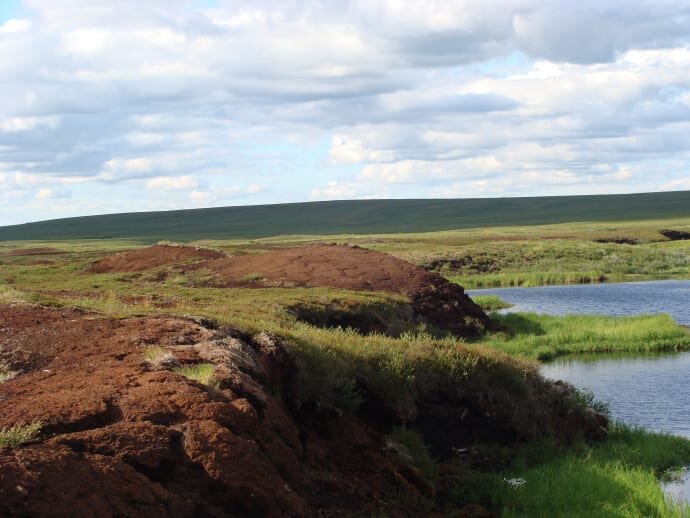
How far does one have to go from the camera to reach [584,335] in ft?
108

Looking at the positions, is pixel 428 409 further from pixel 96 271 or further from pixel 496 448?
pixel 96 271

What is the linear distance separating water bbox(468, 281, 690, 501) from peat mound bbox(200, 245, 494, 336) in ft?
17.3

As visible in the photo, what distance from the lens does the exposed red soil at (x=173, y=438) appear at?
8.52 metres

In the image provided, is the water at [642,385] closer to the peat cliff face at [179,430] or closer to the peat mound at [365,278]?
the peat mound at [365,278]

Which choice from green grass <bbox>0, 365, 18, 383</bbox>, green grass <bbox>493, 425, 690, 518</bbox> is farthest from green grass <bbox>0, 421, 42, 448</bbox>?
green grass <bbox>493, 425, 690, 518</bbox>

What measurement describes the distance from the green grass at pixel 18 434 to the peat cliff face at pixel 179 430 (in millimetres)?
88

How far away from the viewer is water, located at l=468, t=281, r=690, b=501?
2059cm

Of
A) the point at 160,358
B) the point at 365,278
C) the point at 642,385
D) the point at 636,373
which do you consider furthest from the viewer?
the point at 365,278

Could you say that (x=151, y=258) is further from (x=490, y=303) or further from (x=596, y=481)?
(x=596, y=481)

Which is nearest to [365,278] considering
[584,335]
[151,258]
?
[584,335]

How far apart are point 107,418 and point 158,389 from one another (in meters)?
0.91

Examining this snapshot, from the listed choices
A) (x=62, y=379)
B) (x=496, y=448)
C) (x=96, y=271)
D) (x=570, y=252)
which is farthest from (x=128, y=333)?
(x=570, y=252)

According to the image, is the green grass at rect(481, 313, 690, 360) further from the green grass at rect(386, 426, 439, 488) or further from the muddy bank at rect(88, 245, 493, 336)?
the green grass at rect(386, 426, 439, 488)

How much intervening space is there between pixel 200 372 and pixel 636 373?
1801cm
